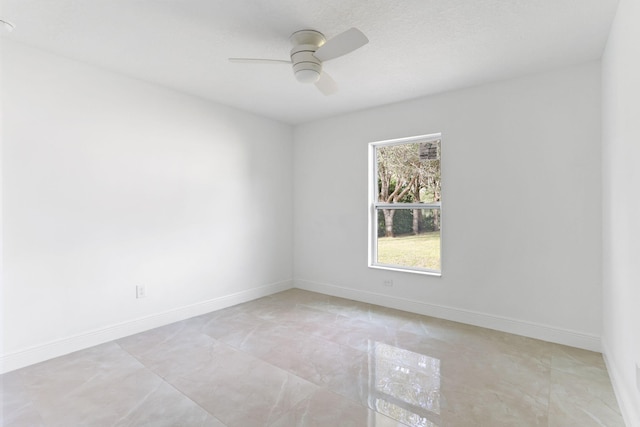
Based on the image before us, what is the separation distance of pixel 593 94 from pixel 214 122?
12.2 feet

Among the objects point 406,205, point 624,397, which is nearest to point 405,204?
point 406,205

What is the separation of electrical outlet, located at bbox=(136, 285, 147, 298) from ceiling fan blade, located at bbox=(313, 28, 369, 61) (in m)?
2.69

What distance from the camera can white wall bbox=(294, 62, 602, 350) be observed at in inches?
108

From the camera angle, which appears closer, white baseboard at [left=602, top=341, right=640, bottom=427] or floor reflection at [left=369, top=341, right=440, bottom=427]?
white baseboard at [left=602, top=341, right=640, bottom=427]

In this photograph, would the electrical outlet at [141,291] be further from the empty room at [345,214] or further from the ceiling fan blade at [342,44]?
the ceiling fan blade at [342,44]

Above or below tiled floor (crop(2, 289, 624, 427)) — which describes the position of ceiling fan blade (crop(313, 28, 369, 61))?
above

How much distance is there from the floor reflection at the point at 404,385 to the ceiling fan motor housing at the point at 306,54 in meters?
2.23

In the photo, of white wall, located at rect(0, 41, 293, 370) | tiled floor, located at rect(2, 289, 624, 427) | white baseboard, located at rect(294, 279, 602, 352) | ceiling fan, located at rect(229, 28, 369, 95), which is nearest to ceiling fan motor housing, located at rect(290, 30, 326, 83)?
ceiling fan, located at rect(229, 28, 369, 95)

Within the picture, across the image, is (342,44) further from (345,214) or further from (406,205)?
(345,214)

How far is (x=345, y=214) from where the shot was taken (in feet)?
14.1

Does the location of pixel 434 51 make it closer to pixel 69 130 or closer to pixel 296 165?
pixel 296 165

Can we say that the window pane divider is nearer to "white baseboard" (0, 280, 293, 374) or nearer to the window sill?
the window sill

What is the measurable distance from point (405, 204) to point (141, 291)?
3.04 metres

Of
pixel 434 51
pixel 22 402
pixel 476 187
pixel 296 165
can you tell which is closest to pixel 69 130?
pixel 22 402
